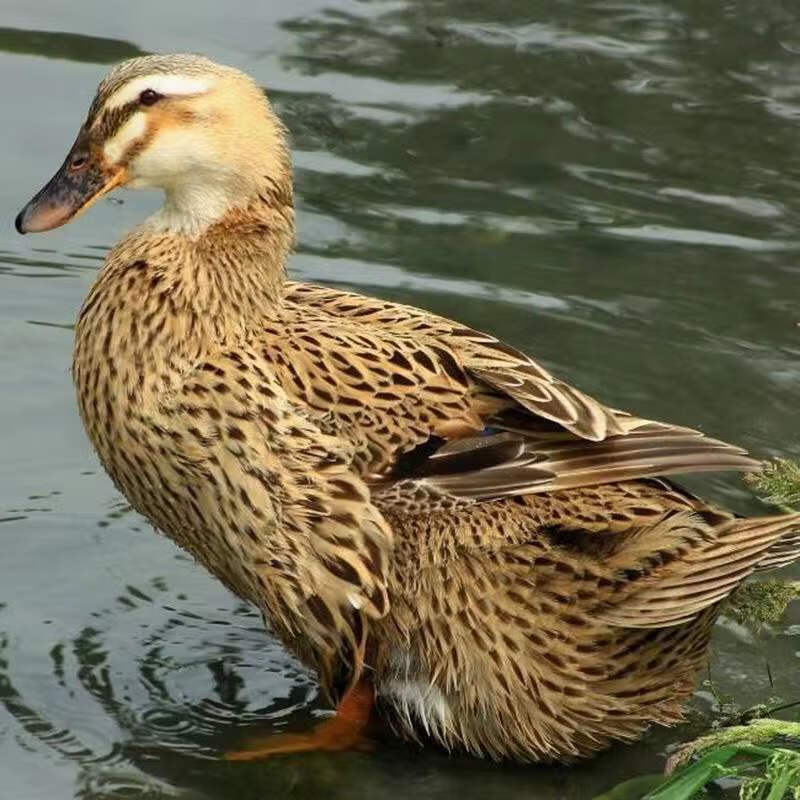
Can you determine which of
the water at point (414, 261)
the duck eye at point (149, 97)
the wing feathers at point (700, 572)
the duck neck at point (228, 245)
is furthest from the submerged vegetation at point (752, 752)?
the duck eye at point (149, 97)

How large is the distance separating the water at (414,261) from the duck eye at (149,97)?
1.59m

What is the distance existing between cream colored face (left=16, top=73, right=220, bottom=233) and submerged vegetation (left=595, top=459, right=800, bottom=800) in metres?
1.89

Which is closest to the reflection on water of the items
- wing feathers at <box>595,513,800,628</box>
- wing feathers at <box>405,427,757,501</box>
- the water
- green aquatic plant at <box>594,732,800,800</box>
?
the water

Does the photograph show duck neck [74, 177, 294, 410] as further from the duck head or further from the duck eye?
the duck eye

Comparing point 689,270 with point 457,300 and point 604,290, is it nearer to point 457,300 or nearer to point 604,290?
point 604,290

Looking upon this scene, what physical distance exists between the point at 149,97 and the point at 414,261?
272cm

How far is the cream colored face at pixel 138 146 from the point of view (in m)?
6.48

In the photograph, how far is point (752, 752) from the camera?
19.0 feet

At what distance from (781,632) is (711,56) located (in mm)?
4561

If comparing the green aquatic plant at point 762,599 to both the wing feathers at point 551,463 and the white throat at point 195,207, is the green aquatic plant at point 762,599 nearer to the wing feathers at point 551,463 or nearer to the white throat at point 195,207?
the wing feathers at point 551,463

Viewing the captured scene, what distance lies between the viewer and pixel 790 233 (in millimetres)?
9461

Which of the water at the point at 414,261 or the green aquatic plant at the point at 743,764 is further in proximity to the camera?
the water at the point at 414,261

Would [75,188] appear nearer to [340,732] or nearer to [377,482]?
[377,482]

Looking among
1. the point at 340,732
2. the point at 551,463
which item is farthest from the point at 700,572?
the point at 340,732
